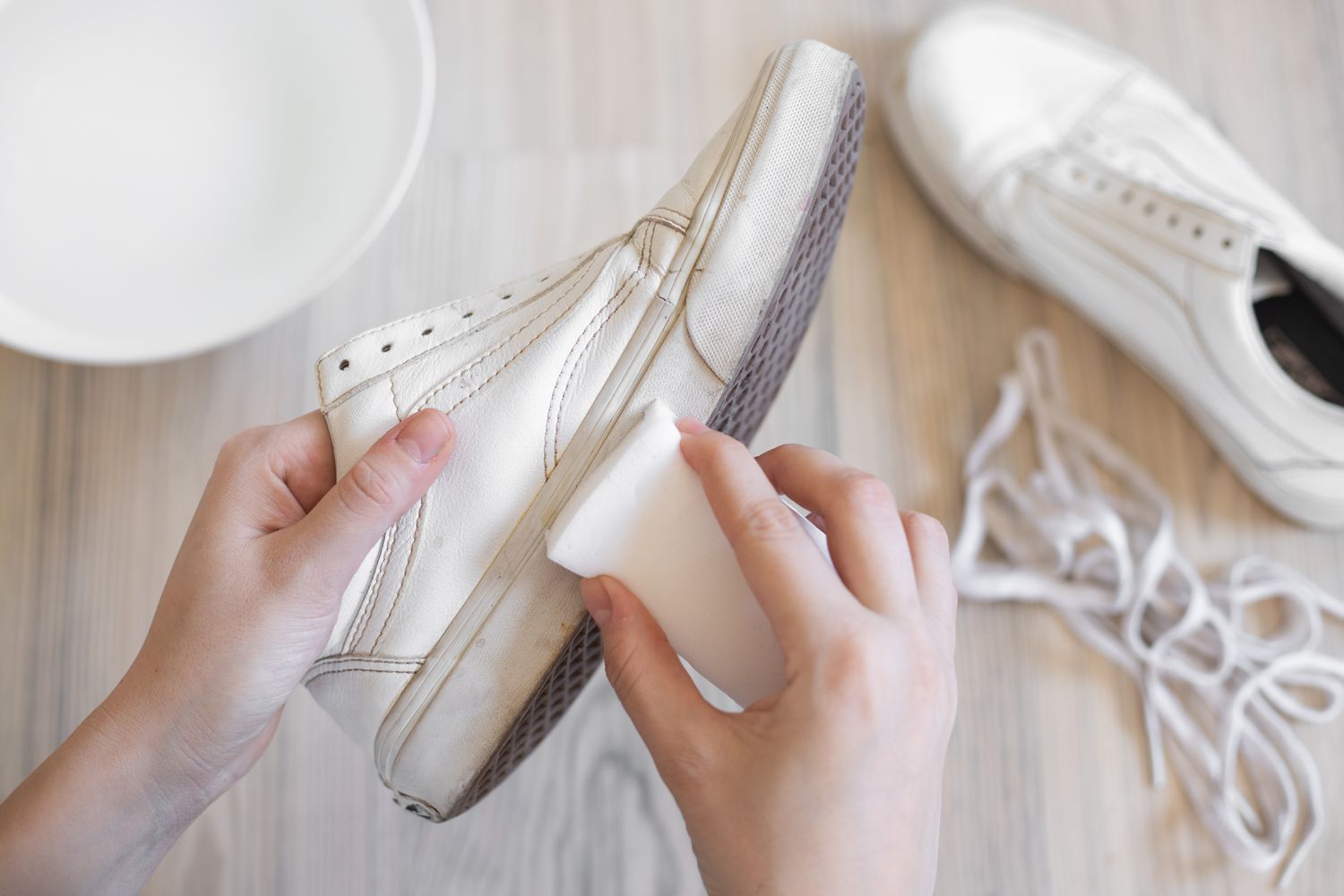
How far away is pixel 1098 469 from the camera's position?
2.65 ft

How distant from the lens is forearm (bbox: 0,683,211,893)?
48 cm

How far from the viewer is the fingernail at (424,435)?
47 centimetres

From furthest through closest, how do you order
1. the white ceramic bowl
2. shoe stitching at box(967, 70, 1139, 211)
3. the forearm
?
1. shoe stitching at box(967, 70, 1139, 211)
2. the white ceramic bowl
3. the forearm

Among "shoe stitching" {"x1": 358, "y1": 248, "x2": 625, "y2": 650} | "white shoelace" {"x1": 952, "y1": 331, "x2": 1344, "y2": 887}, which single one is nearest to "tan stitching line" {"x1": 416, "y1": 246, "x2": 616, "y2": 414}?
"shoe stitching" {"x1": 358, "y1": 248, "x2": 625, "y2": 650}

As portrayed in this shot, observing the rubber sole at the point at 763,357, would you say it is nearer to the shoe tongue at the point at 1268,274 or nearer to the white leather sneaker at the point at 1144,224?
the white leather sneaker at the point at 1144,224

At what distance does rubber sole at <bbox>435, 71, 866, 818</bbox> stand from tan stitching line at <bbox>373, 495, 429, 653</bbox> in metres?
0.09

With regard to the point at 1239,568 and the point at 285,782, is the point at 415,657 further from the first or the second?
the point at 1239,568

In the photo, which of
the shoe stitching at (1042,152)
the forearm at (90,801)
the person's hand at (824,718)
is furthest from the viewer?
the shoe stitching at (1042,152)

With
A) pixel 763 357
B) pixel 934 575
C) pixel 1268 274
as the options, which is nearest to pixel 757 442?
pixel 763 357

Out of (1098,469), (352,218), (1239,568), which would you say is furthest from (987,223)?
(352,218)

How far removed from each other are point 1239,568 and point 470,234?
70cm

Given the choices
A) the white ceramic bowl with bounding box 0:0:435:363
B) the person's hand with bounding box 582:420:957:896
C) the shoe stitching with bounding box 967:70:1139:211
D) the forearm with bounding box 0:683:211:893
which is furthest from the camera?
the shoe stitching with bounding box 967:70:1139:211

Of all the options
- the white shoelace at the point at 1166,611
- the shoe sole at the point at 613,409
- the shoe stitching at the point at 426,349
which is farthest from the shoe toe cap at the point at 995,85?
the shoe stitching at the point at 426,349

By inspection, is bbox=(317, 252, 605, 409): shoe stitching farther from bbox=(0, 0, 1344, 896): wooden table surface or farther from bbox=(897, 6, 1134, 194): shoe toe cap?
bbox=(897, 6, 1134, 194): shoe toe cap
